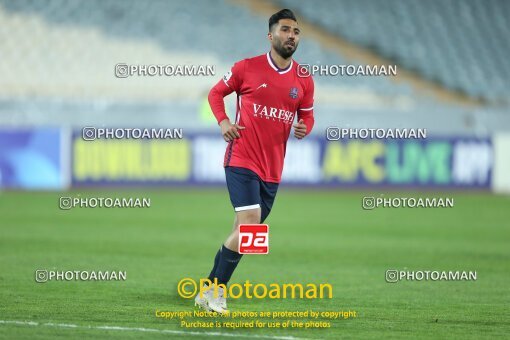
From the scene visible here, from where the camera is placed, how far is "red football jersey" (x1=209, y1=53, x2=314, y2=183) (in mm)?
7746

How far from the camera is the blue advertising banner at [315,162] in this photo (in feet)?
74.8

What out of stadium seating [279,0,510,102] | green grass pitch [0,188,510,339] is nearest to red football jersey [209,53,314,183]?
green grass pitch [0,188,510,339]

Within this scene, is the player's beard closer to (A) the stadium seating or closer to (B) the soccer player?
(B) the soccer player

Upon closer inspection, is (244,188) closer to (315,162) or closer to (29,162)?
(29,162)

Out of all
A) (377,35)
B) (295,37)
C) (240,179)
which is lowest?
(240,179)

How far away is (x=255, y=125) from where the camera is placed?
25.4 feet

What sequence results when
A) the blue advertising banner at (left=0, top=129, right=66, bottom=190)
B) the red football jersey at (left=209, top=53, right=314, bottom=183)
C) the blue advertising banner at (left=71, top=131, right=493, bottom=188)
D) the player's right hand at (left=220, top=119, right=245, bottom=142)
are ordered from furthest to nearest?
the blue advertising banner at (left=71, top=131, right=493, bottom=188) → the blue advertising banner at (left=0, top=129, right=66, bottom=190) → the red football jersey at (left=209, top=53, right=314, bottom=183) → the player's right hand at (left=220, top=119, right=245, bottom=142)

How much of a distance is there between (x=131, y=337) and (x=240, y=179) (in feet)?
5.68

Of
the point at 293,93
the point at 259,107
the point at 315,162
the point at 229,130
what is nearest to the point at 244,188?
the point at 229,130

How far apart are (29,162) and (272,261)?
12.1 meters

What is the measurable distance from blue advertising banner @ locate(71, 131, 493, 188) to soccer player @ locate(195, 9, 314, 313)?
15139 mm

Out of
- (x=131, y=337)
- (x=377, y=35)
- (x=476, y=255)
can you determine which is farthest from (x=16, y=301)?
(x=377, y=35)

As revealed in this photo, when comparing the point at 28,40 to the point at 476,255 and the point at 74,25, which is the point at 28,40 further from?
the point at 476,255

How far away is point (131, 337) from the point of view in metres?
6.56
